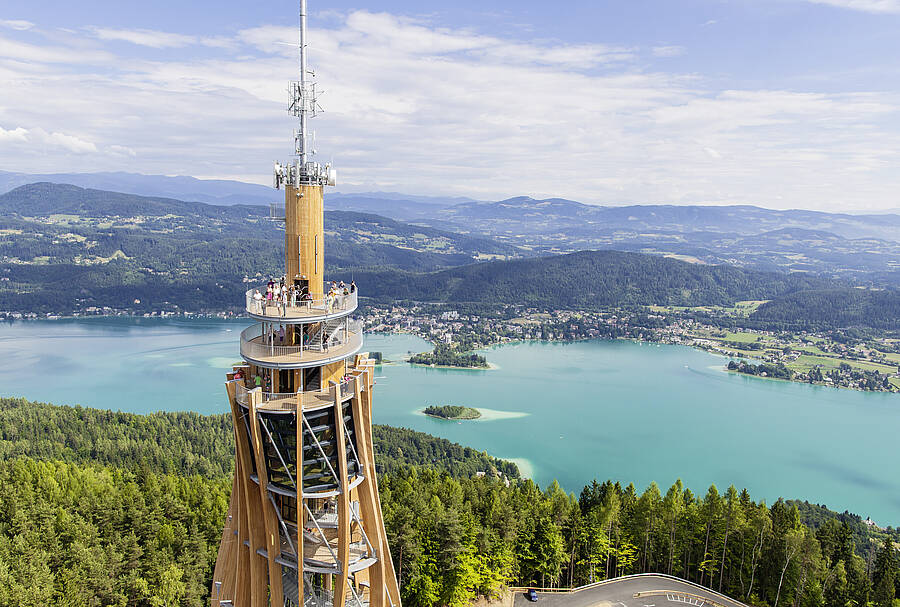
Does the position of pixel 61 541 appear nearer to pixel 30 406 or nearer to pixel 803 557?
pixel 803 557

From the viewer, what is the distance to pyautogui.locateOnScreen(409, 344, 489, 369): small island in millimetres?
129875

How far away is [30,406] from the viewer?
6956cm

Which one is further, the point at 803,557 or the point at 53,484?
the point at 53,484

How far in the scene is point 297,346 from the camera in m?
13.8

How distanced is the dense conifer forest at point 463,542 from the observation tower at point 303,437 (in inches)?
516

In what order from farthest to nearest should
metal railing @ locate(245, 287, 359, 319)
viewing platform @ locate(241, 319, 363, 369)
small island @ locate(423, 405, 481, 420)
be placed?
small island @ locate(423, 405, 481, 420), metal railing @ locate(245, 287, 359, 319), viewing platform @ locate(241, 319, 363, 369)

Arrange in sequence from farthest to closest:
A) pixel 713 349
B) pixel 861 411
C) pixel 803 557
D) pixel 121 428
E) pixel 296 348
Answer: pixel 713 349
pixel 861 411
pixel 121 428
pixel 803 557
pixel 296 348

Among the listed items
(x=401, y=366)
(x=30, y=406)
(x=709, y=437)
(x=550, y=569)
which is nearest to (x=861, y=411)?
(x=709, y=437)

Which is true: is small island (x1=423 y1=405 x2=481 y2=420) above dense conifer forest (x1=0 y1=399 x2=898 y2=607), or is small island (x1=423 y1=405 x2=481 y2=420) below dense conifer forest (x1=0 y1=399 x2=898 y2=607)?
below

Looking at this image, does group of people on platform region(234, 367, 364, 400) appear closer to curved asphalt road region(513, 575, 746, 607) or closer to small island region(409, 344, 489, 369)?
curved asphalt road region(513, 575, 746, 607)

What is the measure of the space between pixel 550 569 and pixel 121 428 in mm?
54035

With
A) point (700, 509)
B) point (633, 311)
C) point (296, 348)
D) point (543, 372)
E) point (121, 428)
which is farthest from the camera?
point (633, 311)

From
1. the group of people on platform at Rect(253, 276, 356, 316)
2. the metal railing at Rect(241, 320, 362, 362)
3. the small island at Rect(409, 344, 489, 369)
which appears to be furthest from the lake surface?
the group of people on platform at Rect(253, 276, 356, 316)

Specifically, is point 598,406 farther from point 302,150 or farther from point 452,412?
point 302,150
